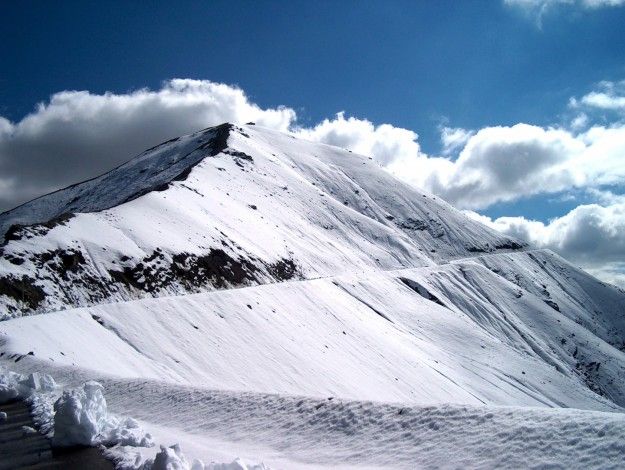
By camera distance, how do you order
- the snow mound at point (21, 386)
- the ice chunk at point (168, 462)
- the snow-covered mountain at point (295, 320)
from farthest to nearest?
the snow mound at point (21, 386) < the snow-covered mountain at point (295, 320) < the ice chunk at point (168, 462)

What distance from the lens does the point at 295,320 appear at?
38.2 m

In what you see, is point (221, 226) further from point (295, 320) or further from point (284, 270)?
point (295, 320)

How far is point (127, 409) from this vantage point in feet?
39.4

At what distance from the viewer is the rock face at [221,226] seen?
33219 millimetres

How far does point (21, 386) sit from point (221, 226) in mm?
42164

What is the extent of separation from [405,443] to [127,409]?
7.56 meters

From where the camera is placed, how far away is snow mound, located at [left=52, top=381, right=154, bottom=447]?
8523mm

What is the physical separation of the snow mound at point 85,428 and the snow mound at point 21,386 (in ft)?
13.3

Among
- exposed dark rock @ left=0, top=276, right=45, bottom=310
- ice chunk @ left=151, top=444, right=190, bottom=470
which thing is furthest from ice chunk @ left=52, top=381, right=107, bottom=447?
exposed dark rock @ left=0, top=276, right=45, bottom=310

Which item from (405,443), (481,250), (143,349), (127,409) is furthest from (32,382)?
(481,250)

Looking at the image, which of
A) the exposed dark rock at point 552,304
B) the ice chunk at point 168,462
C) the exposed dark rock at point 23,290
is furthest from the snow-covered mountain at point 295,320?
the ice chunk at point 168,462

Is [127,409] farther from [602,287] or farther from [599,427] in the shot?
[602,287]

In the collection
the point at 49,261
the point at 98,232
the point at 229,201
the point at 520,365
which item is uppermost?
the point at 229,201

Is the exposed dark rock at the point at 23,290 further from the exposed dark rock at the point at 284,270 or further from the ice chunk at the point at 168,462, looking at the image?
the ice chunk at the point at 168,462
